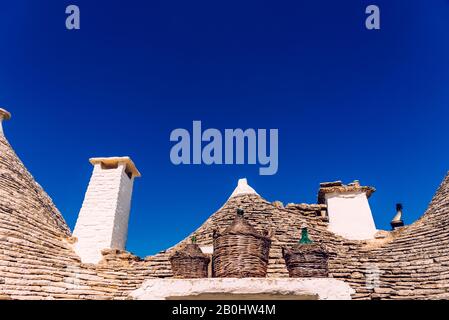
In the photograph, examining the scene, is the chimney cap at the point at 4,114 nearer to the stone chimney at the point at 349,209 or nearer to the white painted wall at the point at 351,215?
the stone chimney at the point at 349,209

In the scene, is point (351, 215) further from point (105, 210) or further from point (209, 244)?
point (105, 210)

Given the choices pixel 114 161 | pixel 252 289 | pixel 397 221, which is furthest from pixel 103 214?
pixel 397 221

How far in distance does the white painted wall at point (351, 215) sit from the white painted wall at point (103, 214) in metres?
5.46

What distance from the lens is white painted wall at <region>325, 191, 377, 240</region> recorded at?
358 inches

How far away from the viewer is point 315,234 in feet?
23.4

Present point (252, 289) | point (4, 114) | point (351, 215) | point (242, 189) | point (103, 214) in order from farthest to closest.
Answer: point (4, 114) < point (351, 215) < point (242, 189) < point (103, 214) < point (252, 289)

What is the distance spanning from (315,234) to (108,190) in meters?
4.75

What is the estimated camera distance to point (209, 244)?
20.8 feet

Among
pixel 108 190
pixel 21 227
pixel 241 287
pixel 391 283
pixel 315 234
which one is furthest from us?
pixel 108 190

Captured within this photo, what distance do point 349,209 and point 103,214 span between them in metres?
6.42

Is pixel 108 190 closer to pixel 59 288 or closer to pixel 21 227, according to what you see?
pixel 21 227

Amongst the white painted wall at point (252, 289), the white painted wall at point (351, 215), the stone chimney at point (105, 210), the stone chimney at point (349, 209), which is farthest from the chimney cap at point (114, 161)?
the white painted wall at point (351, 215)

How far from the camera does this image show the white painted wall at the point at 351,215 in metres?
9.09
